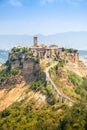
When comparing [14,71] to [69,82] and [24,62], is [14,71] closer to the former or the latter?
[24,62]

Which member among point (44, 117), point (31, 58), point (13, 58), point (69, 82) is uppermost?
point (31, 58)

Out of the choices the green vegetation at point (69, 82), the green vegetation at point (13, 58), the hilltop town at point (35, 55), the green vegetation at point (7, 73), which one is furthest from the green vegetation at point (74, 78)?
the green vegetation at point (13, 58)

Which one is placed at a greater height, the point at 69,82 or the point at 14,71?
the point at 14,71

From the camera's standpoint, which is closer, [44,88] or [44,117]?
[44,117]

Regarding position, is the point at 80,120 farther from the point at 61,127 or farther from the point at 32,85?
the point at 32,85

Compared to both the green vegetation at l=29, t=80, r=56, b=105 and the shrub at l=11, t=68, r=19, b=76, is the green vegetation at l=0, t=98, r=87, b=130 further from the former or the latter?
the shrub at l=11, t=68, r=19, b=76

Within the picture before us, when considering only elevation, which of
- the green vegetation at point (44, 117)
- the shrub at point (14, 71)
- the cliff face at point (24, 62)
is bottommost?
the green vegetation at point (44, 117)

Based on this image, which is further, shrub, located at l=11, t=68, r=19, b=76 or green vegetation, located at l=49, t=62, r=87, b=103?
shrub, located at l=11, t=68, r=19, b=76

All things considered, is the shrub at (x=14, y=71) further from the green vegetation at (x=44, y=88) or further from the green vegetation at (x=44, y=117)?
the green vegetation at (x=44, y=117)

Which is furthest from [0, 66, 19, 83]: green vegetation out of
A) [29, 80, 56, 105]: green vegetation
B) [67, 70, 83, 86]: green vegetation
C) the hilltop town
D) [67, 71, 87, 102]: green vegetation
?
[67, 71, 87, 102]: green vegetation

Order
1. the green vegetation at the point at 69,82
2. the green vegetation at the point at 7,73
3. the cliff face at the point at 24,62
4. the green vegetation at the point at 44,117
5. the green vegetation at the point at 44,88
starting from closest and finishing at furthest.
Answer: the green vegetation at the point at 44,117, the green vegetation at the point at 44,88, the green vegetation at the point at 69,82, the cliff face at the point at 24,62, the green vegetation at the point at 7,73

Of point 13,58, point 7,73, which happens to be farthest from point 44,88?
point 13,58

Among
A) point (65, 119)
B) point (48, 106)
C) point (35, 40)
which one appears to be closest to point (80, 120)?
point (65, 119)

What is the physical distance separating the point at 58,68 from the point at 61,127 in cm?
2452
